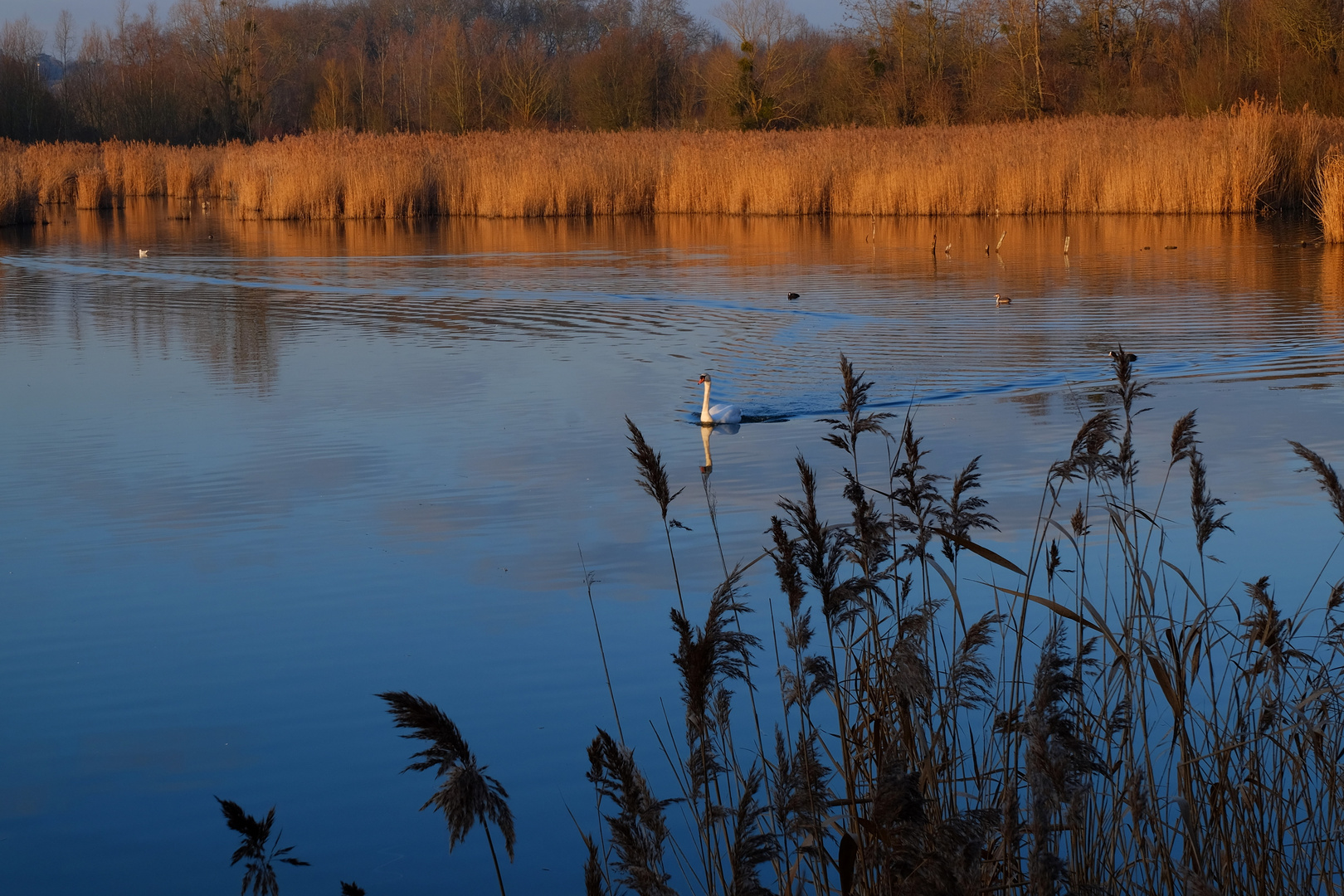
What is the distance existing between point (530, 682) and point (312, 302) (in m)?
9.51

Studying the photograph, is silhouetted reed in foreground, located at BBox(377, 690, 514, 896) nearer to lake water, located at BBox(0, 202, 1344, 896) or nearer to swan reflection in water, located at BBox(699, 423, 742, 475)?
lake water, located at BBox(0, 202, 1344, 896)

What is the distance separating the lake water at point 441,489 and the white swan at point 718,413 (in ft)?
0.42

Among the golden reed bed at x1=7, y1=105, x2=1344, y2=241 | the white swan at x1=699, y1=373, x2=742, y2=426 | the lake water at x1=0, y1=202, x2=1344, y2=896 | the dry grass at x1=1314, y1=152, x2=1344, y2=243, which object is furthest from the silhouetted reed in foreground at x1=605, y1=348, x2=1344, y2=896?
the golden reed bed at x1=7, y1=105, x2=1344, y2=241

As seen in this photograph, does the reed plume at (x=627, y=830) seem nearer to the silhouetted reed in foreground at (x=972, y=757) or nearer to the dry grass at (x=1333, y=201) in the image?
the silhouetted reed in foreground at (x=972, y=757)

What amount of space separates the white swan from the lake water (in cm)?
13

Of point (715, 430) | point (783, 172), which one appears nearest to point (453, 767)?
point (715, 430)

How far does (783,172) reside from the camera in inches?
850

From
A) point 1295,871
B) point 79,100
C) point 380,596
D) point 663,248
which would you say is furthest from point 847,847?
point 79,100

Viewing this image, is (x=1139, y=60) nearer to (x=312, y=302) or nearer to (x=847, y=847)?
(x=312, y=302)

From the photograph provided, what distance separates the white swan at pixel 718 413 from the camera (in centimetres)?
672

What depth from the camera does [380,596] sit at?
4430 millimetres

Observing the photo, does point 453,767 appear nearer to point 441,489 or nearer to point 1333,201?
point 441,489

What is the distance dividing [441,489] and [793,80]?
32.6 m

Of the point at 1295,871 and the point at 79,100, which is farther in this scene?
the point at 79,100
